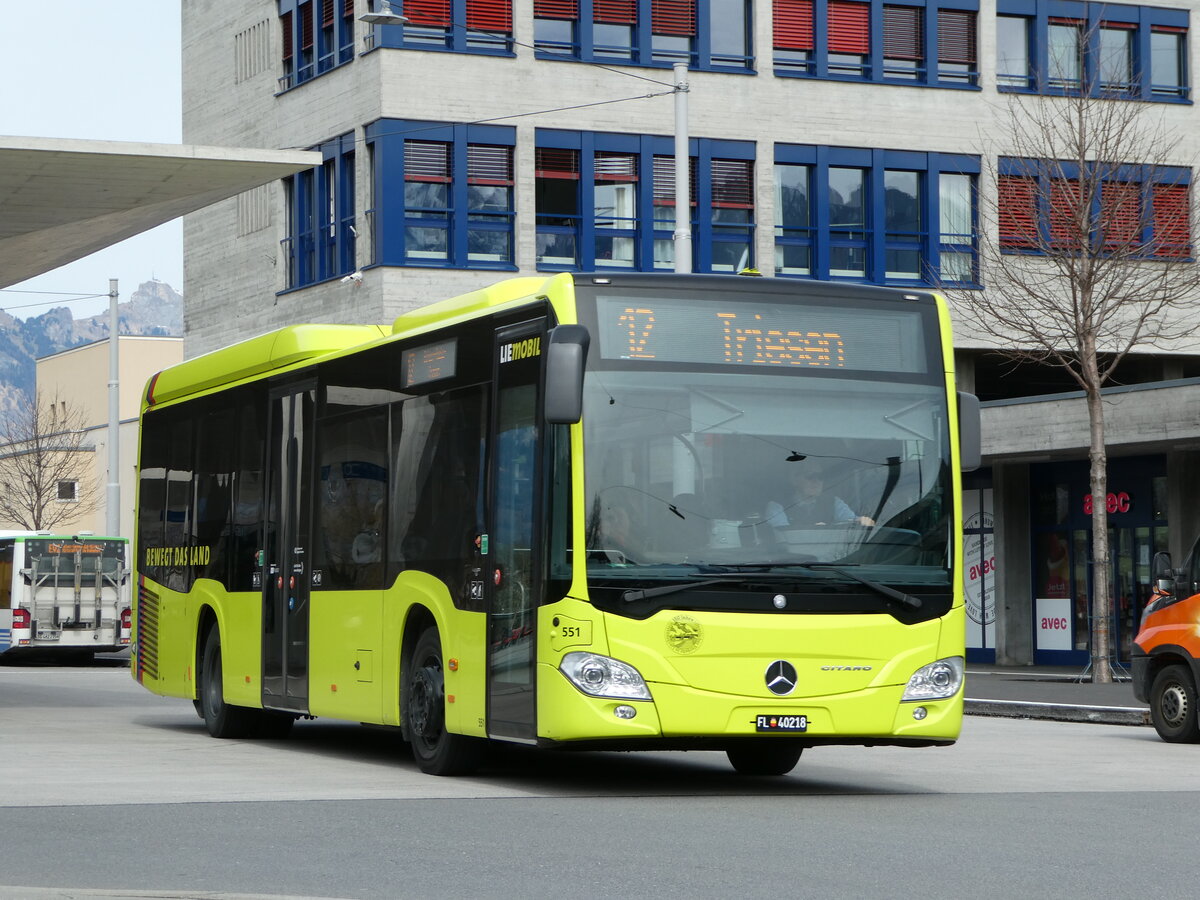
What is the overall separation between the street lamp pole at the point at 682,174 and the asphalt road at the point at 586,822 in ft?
29.3

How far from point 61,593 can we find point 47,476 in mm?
37949

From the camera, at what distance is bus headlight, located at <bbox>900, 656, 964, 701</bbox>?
12891mm

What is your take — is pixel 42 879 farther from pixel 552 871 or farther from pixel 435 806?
pixel 435 806

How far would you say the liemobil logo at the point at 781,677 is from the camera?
1259 cm

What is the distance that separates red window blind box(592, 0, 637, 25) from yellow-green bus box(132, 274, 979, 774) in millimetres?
25503

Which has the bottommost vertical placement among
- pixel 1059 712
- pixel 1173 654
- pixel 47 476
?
pixel 1059 712

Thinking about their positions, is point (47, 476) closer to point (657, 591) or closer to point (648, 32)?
point (648, 32)

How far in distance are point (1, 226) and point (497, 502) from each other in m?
16.2

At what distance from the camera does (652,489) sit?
12.5m

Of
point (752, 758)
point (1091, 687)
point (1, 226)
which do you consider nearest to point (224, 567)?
point (752, 758)

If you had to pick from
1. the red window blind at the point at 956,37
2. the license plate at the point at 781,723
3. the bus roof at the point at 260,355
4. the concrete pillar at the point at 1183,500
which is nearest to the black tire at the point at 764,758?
the license plate at the point at 781,723

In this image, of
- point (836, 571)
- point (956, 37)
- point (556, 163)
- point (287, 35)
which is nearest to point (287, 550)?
point (836, 571)

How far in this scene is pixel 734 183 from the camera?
40094mm

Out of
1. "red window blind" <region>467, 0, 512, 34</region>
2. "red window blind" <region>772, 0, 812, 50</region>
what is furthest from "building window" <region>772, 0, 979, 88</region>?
"red window blind" <region>467, 0, 512, 34</region>
